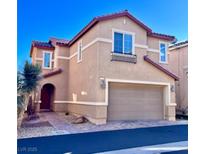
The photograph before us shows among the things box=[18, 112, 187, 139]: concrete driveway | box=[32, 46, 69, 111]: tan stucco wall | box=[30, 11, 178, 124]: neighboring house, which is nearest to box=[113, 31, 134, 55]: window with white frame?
box=[30, 11, 178, 124]: neighboring house

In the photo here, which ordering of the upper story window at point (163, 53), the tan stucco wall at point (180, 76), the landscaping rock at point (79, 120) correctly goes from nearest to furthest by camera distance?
the tan stucco wall at point (180, 76) → the landscaping rock at point (79, 120) → the upper story window at point (163, 53)

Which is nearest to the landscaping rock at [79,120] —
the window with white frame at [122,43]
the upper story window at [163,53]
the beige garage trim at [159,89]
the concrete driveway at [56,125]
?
the concrete driveway at [56,125]

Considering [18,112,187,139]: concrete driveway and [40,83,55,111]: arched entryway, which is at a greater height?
[40,83,55,111]: arched entryway

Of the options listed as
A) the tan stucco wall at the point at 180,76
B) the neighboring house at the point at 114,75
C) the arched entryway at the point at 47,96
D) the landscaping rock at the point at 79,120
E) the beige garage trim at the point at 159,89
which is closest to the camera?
the arched entryway at the point at 47,96

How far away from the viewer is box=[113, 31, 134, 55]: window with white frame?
619 centimetres

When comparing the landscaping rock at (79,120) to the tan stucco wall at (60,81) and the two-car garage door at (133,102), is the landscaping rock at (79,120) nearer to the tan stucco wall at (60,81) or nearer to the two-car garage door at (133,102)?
the tan stucco wall at (60,81)

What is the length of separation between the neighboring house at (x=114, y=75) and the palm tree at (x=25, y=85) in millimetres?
Result: 1185

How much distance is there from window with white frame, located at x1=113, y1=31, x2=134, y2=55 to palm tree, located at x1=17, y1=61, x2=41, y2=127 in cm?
270

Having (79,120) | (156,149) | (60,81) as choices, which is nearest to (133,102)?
(79,120)

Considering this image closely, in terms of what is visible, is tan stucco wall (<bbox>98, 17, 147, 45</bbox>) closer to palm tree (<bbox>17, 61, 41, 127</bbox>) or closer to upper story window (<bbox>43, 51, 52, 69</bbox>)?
upper story window (<bbox>43, 51, 52, 69</bbox>)

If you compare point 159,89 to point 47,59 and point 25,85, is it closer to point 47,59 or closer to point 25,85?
point 47,59

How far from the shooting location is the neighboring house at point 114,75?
578cm

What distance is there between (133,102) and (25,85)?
316cm

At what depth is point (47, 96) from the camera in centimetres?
508
